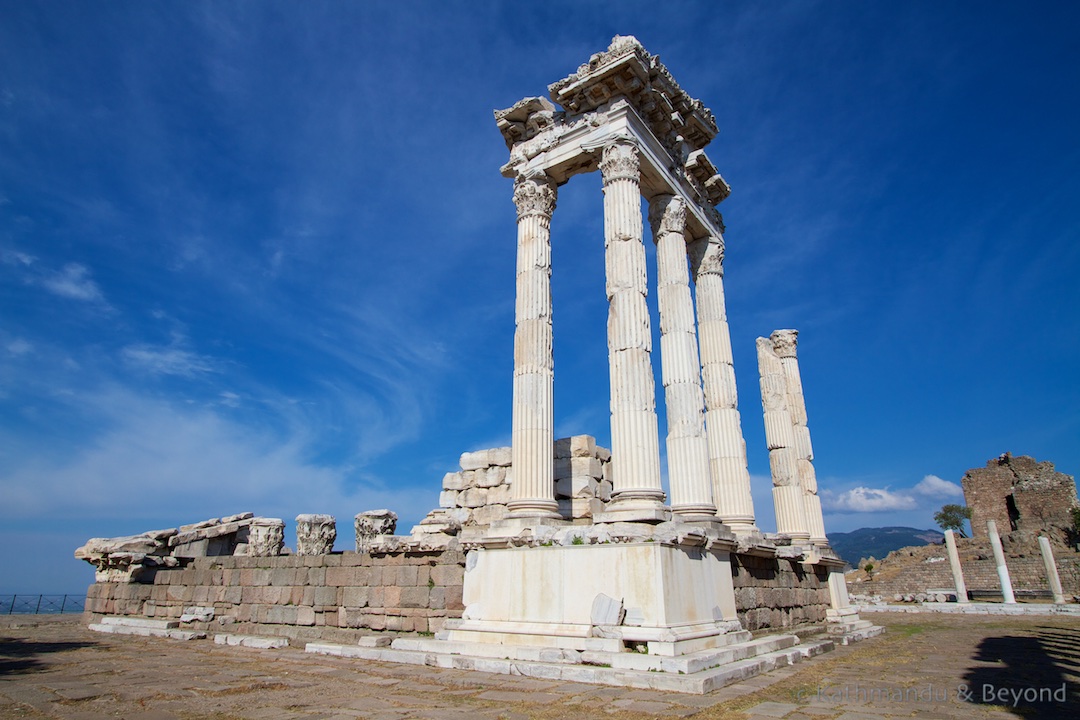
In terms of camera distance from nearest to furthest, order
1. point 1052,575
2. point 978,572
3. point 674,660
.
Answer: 1. point 674,660
2. point 1052,575
3. point 978,572

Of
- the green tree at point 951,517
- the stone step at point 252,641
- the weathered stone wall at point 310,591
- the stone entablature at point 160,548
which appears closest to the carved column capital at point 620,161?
the weathered stone wall at point 310,591

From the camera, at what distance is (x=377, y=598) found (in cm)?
1120

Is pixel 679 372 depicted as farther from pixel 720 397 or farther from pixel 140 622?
pixel 140 622

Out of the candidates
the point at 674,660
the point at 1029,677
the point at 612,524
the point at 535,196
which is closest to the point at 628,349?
the point at 612,524

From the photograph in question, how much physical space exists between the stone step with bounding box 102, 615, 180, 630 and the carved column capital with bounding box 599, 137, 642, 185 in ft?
42.6

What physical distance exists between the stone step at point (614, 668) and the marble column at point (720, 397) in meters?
3.00

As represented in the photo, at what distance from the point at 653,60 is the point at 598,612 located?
10416mm

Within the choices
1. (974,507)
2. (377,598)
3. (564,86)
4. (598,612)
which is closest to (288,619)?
(377,598)

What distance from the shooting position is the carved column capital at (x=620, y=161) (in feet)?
38.7

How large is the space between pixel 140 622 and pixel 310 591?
4876mm

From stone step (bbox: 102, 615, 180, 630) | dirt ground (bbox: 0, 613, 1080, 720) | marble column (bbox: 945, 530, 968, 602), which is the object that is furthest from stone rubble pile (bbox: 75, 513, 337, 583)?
marble column (bbox: 945, 530, 968, 602)

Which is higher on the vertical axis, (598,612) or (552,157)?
(552,157)

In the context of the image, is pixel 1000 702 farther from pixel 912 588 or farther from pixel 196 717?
pixel 912 588

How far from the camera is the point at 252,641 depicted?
11234 mm
